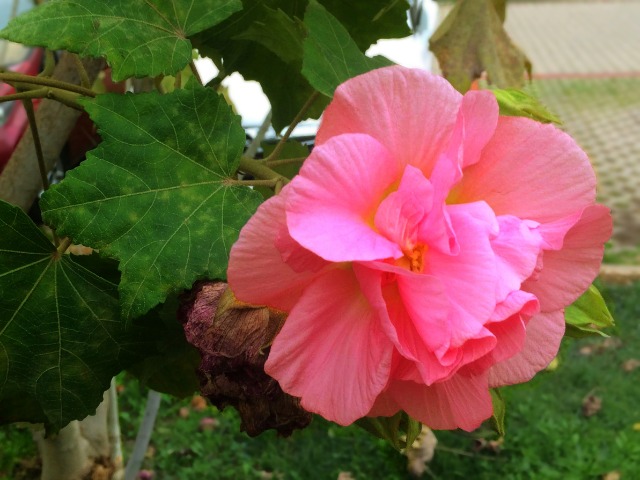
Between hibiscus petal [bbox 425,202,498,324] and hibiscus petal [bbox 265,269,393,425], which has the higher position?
hibiscus petal [bbox 425,202,498,324]

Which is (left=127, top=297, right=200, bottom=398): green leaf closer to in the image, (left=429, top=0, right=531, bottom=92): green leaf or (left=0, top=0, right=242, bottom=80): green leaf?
(left=0, top=0, right=242, bottom=80): green leaf

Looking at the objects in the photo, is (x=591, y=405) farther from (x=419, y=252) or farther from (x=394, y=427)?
(x=419, y=252)

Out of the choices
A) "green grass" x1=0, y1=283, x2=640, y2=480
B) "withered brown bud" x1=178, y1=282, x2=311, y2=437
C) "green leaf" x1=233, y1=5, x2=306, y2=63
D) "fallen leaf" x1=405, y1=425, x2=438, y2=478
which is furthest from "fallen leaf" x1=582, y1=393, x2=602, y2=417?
"withered brown bud" x1=178, y1=282, x2=311, y2=437

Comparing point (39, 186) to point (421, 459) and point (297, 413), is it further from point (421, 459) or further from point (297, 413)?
point (421, 459)

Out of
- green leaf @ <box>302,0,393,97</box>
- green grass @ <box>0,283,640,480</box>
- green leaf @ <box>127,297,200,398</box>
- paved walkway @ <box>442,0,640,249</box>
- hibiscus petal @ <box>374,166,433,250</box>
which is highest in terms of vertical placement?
green leaf @ <box>302,0,393,97</box>

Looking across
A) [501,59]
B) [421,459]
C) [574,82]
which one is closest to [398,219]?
[501,59]

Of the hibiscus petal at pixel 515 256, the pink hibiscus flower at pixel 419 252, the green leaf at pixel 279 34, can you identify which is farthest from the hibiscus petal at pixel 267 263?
the green leaf at pixel 279 34

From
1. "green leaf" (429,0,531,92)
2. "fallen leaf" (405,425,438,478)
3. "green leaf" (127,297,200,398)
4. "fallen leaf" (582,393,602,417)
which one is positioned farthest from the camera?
"fallen leaf" (582,393,602,417)
